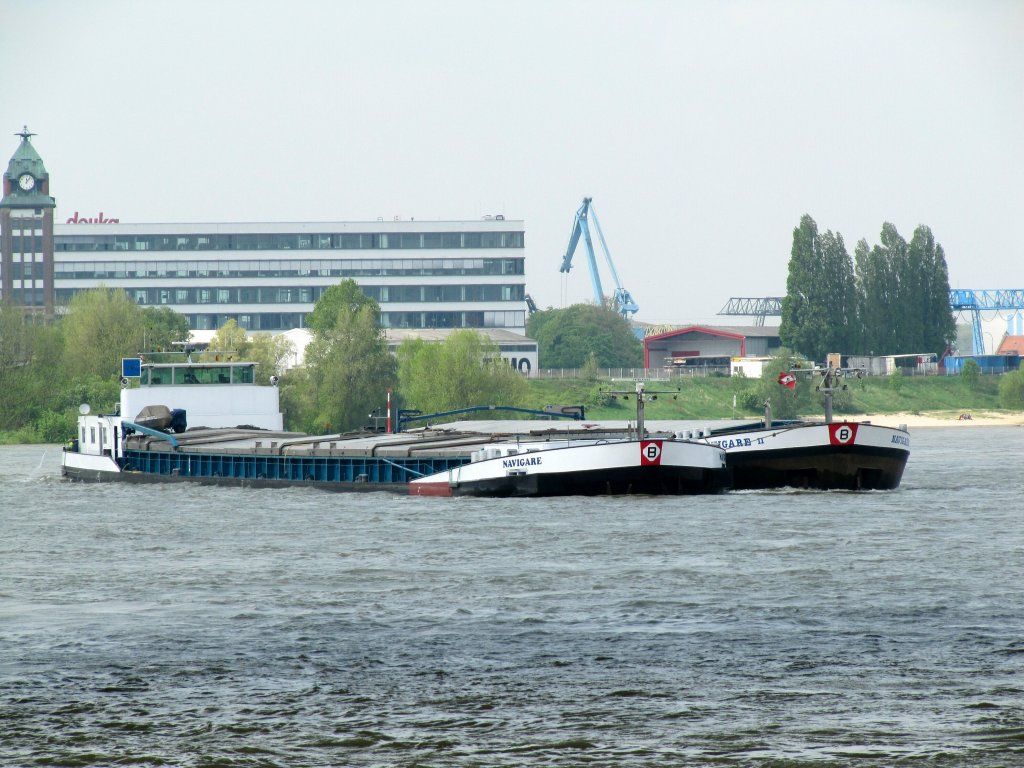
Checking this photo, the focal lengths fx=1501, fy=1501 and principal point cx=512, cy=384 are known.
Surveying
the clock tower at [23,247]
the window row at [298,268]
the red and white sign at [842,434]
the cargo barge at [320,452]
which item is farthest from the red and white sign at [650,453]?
the clock tower at [23,247]

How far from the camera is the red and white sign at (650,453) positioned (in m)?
45.2

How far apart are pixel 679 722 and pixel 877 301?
438ft

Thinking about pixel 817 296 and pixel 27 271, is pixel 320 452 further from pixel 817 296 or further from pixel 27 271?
pixel 27 271

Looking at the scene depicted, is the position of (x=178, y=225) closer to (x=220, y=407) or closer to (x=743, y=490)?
(x=220, y=407)

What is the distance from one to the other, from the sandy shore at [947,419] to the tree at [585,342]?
4727 cm

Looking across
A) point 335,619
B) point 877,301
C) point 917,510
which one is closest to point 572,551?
point 335,619

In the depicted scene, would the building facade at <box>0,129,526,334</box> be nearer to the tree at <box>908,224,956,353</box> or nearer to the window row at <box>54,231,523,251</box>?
the window row at <box>54,231,523,251</box>

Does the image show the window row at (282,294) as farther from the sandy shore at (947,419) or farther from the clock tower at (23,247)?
the sandy shore at (947,419)

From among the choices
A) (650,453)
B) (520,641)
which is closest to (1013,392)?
(650,453)

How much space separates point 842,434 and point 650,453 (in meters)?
7.41

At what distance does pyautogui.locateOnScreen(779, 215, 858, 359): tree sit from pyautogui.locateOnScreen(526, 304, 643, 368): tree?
A: 4074 centimetres

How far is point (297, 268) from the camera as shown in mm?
165750

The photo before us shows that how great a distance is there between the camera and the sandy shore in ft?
453

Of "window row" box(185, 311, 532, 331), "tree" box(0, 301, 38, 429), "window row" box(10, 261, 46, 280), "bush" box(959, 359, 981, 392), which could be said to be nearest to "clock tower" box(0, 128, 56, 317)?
"window row" box(10, 261, 46, 280)
